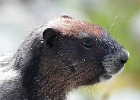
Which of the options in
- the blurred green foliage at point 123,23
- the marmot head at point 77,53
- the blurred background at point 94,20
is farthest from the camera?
the blurred green foliage at point 123,23

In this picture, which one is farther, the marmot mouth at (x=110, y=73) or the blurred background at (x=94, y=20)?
the blurred background at (x=94, y=20)

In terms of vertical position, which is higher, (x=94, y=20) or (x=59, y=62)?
(x=59, y=62)

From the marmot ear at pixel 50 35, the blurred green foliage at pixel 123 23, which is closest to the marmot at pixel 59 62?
the marmot ear at pixel 50 35

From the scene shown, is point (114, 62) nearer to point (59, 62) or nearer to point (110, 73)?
point (110, 73)

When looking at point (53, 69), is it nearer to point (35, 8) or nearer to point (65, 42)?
point (65, 42)

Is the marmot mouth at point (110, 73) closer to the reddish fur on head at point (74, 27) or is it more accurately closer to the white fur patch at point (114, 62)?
the white fur patch at point (114, 62)

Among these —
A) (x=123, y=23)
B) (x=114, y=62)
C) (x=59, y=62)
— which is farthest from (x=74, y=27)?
(x=123, y=23)

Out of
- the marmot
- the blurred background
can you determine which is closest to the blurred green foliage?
the blurred background

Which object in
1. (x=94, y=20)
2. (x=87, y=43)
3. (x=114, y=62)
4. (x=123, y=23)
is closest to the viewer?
(x=114, y=62)
